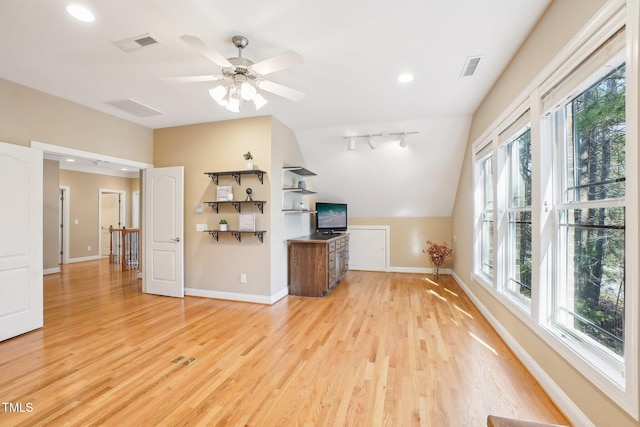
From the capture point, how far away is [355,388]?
2092 mm

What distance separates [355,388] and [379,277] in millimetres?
3865

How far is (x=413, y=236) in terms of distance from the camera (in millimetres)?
6215

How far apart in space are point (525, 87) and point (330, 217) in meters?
4.01

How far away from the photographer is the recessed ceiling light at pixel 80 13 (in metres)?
1.95

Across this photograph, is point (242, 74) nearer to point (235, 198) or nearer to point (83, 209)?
point (235, 198)

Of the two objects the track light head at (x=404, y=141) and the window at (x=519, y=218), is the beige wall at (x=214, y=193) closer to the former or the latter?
the track light head at (x=404, y=141)

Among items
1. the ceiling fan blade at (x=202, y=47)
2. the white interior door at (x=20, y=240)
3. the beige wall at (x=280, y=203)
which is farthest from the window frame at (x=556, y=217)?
the white interior door at (x=20, y=240)

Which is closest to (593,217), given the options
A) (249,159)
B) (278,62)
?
(278,62)

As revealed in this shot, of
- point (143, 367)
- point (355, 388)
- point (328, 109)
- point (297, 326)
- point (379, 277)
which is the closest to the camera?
point (355, 388)

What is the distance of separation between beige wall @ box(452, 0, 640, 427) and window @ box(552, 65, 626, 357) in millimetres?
255

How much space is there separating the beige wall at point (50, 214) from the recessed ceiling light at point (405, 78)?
766 centimetres

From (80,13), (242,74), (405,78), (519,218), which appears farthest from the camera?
(405,78)

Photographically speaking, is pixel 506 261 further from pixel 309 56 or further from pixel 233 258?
pixel 233 258

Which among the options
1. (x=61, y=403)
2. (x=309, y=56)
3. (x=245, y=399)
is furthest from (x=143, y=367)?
(x=309, y=56)
